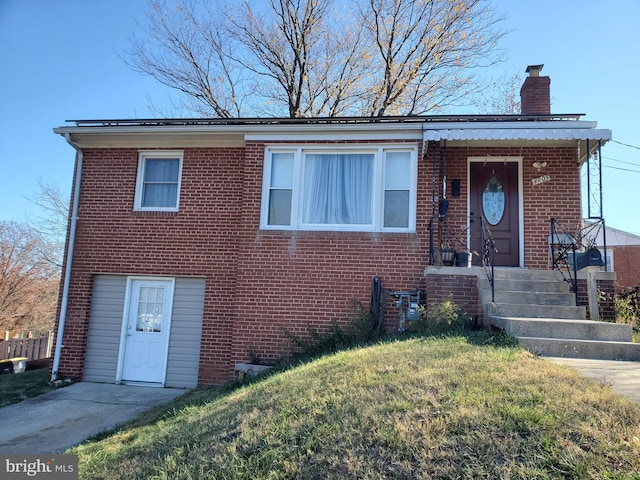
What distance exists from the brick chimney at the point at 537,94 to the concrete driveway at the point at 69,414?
29.5 feet

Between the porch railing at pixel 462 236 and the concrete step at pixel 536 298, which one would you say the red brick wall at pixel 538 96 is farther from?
the concrete step at pixel 536 298

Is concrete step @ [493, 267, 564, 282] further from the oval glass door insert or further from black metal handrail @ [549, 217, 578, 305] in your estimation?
the oval glass door insert

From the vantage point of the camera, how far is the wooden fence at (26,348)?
13.2 meters

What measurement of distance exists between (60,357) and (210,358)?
3121 millimetres

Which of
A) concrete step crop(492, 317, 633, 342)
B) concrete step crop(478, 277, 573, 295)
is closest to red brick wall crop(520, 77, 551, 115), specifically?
concrete step crop(478, 277, 573, 295)

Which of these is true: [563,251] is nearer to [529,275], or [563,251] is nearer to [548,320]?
[529,275]

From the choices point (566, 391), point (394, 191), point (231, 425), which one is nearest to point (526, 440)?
point (566, 391)

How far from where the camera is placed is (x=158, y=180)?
9.19 metres

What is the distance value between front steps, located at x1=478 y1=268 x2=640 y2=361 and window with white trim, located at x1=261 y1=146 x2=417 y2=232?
77.8 inches

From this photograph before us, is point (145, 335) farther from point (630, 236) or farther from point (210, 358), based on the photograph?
point (630, 236)

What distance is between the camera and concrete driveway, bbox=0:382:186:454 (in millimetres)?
5621

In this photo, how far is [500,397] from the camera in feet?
10.7

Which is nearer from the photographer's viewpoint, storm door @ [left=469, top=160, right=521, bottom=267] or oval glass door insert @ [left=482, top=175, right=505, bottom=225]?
storm door @ [left=469, top=160, right=521, bottom=267]
